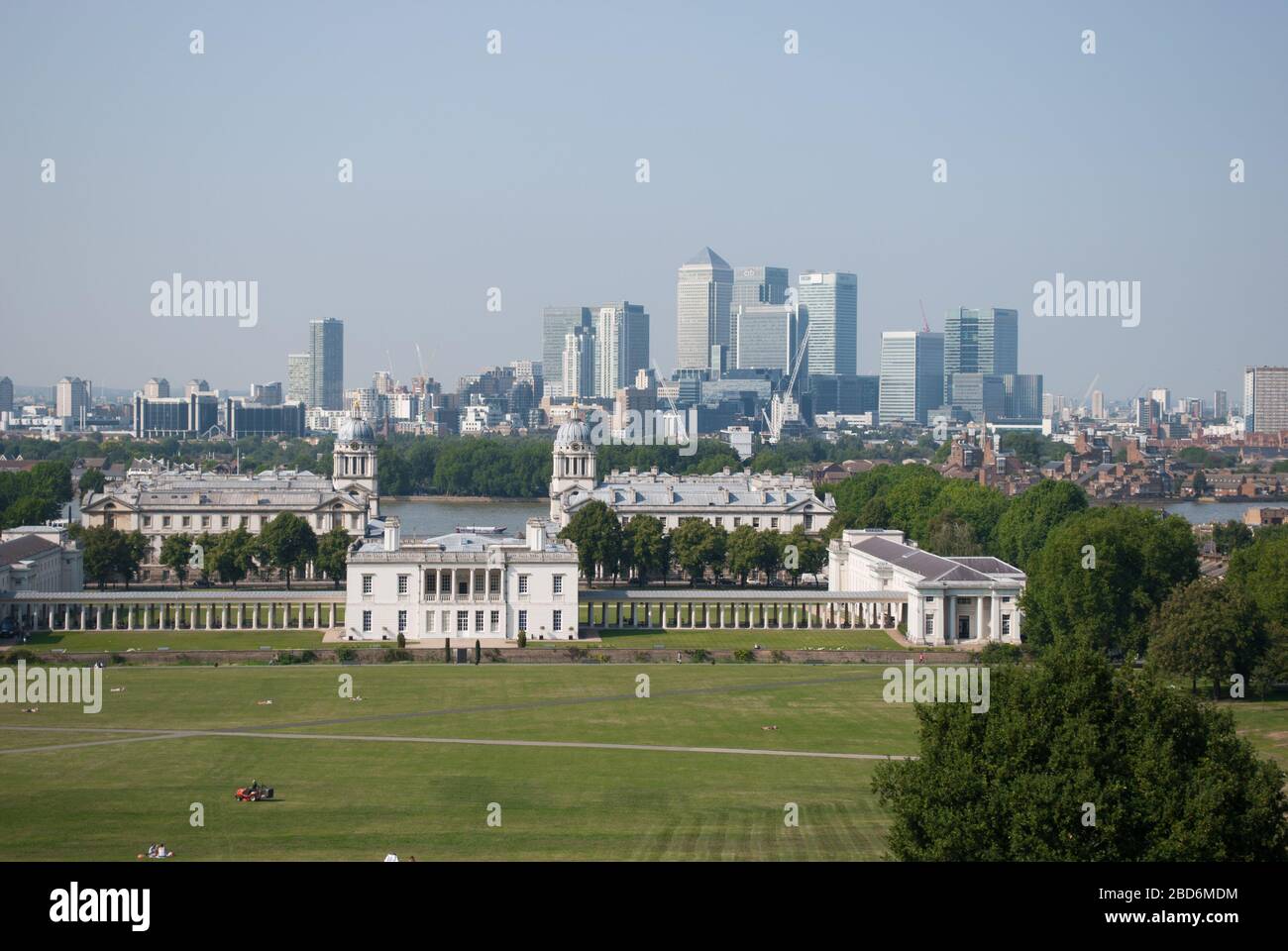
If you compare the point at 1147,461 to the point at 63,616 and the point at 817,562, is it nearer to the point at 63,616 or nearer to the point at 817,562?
the point at 817,562

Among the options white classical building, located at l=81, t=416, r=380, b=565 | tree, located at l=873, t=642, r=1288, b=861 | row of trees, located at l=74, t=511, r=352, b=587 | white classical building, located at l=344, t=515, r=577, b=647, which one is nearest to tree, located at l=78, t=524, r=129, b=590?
row of trees, located at l=74, t=511, r=352, b=587

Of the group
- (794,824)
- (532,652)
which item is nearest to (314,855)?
(794,824)

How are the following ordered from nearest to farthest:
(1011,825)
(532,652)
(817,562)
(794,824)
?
(1011,825)
(794,824)
(532,652)
(817,562)

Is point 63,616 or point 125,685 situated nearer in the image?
point 125,685

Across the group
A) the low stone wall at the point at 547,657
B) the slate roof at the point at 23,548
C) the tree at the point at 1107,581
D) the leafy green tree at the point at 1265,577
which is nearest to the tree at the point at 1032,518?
the leafy green tree at the point at 1265,577

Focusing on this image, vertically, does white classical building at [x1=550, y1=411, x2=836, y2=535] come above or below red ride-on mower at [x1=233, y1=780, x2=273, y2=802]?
above

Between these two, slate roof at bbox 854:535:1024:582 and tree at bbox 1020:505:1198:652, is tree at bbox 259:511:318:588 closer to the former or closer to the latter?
slate roof at bbox 854:535:1024:582
